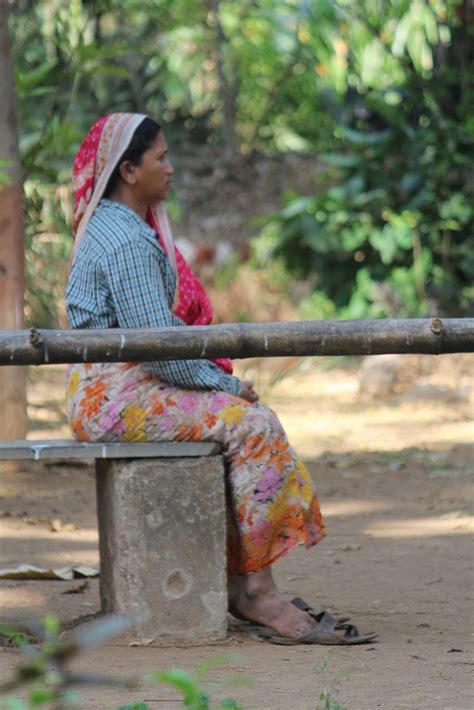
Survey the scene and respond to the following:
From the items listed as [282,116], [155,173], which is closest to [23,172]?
[155,173]

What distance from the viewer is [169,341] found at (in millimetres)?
3154

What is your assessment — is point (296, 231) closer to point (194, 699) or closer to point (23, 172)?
point (23, 172)

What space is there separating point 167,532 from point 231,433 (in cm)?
34

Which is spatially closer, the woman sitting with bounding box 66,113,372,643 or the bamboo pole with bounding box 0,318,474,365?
the bamboo pole with bounding box 0,318,474,365

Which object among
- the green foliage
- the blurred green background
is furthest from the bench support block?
the green foliage

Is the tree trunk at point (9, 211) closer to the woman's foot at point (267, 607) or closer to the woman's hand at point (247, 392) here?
the woman's hand at point (247, 392)

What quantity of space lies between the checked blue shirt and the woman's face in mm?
104

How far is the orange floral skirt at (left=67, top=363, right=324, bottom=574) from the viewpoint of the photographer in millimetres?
3430

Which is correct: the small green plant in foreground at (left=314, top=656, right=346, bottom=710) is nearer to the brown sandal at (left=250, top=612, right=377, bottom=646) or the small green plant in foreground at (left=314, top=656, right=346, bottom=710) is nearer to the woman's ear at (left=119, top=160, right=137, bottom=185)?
the brown sandal at (left=250, top=612, right=377, bottom=646)

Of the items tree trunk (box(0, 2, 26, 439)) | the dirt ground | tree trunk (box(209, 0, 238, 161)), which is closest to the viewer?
the dirt ground

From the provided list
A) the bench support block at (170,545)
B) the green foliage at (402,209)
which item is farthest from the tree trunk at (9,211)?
the green foliage at (402,209)

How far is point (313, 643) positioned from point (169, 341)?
3.31 feet

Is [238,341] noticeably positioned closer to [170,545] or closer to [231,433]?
[231,433]

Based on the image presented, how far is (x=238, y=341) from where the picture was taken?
3.18m
